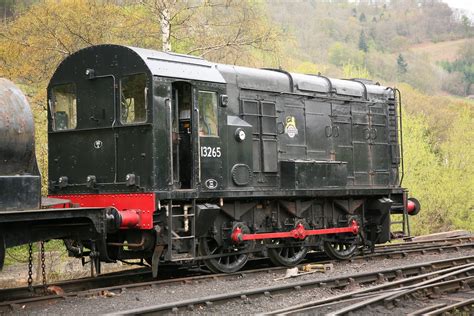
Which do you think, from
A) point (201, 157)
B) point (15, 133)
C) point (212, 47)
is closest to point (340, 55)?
point (212, 47)

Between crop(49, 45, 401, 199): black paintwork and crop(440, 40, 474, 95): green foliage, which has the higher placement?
crop(440, 40, 474, 95): green foliage

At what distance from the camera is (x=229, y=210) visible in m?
11.6

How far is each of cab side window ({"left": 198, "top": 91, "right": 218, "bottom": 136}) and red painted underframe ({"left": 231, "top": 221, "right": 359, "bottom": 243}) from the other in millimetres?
1981

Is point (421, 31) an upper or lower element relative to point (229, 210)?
upper

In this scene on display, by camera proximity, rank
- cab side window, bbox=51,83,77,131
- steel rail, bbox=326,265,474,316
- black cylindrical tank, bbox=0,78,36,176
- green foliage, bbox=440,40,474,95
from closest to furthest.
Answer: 1. black cylindrical tank, bbox=0,78,36,176
2. steel rail, bbox=326,265,474,316
3. cab side window, bbox=51,83,77,131
4. green foliage, bbox=440,40,474,95

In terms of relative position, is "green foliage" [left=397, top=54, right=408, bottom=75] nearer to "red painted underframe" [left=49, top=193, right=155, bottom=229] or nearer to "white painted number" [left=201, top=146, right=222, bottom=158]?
"white painted number" [left=201, top=146, right=222, bottom=158]

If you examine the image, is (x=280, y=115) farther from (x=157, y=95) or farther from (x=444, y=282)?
(x=444, y=282)

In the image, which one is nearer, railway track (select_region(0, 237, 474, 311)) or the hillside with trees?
railway track (select_region(0, 237, 474, 311))

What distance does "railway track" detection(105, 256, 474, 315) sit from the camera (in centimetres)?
785

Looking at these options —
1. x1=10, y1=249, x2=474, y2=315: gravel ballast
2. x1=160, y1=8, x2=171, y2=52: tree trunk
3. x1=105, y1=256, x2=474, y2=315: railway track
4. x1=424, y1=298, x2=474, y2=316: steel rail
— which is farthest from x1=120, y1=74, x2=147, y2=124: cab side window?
x1=160, y1=8, x2=171, y2=52: tree trunk


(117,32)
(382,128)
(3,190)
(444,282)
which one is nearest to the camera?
(3,190)

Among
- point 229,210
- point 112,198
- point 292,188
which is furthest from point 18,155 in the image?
point 292,188

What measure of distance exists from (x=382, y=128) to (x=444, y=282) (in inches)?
250

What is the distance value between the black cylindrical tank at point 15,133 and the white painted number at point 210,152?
3783 millimetres
